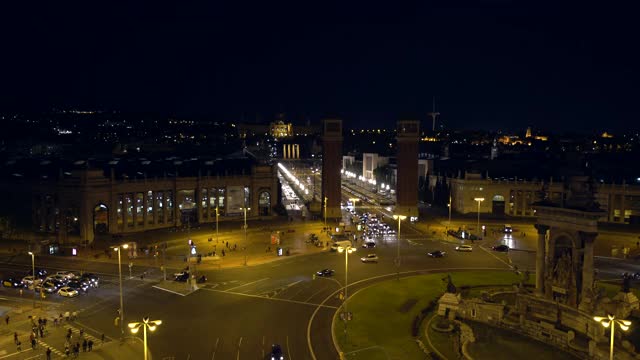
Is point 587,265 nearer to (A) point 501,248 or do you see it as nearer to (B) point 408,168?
(A) point 501,248

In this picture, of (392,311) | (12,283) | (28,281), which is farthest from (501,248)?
(12,283)

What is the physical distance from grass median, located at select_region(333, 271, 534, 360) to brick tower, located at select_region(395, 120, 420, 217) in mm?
45471

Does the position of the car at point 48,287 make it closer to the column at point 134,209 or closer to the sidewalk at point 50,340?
the sidewalk at point 50,340

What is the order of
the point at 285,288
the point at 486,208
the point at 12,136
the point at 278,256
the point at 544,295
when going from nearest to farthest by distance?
the point at 544,295 → the point at 285,288 → the point at 278,256 → the point at 486,208 → the point at 12,136

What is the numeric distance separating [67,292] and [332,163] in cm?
6327

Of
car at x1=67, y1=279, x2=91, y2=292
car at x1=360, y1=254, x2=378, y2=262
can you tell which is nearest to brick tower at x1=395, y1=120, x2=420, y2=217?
car at x1=360, y1=254, x2=378, y2=262

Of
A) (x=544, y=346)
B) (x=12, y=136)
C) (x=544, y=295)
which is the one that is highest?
(x=12, y=136)

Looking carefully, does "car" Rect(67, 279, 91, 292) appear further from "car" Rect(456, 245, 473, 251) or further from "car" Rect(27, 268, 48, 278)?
"car" Rect(456, 245, 473, 251)

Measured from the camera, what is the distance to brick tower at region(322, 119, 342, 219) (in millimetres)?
108812

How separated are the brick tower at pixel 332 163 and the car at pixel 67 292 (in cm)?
6018

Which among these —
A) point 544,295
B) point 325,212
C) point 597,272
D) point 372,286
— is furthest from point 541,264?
point 325,212

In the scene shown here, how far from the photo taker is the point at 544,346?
43.0 metres

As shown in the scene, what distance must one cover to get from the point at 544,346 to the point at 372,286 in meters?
20.7

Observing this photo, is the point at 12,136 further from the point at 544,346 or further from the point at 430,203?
the point at 544,346
